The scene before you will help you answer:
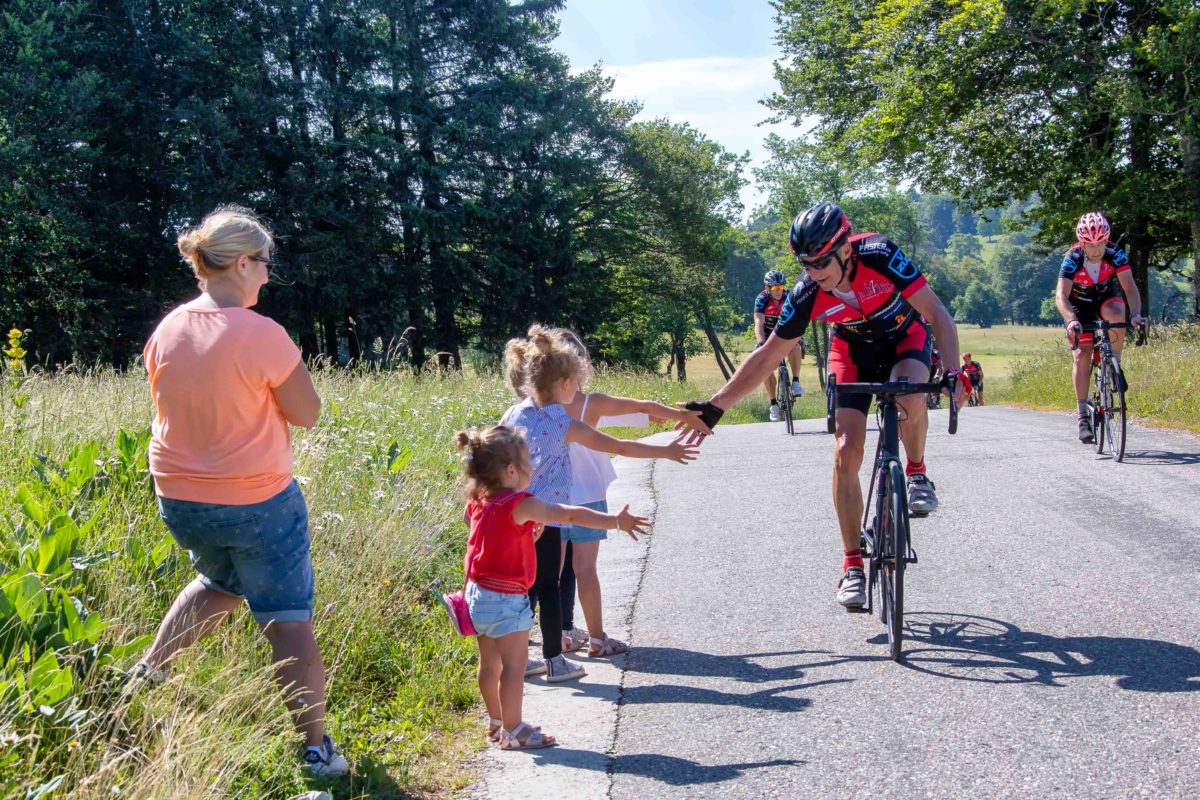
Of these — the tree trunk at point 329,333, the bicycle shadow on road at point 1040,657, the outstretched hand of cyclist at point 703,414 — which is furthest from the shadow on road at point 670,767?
the tree trunk at point 329,333

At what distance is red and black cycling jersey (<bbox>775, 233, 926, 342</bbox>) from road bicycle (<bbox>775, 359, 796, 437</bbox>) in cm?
972

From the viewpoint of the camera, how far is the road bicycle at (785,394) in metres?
15.7

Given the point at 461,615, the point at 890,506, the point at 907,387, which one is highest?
the point at 907,387

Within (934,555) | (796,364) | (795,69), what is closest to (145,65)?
(795,69)

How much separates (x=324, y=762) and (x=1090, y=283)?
9294 millimetres

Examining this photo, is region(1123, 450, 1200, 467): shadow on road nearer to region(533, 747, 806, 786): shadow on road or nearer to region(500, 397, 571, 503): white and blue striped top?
region(500, 397, 571, 503): white and blue striped top

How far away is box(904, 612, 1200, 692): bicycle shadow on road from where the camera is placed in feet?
14.7

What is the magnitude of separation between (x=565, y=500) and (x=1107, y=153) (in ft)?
83.6

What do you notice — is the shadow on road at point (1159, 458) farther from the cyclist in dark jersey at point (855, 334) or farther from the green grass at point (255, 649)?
Answer: the green grass at point (255, 649)

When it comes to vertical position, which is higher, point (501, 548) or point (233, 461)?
point (233, 461)

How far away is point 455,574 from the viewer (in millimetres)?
6625

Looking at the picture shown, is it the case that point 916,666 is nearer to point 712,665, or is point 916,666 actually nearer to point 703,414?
point 712,665

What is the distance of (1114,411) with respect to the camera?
33.9ft

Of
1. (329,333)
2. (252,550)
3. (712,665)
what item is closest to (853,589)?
(712,665)
